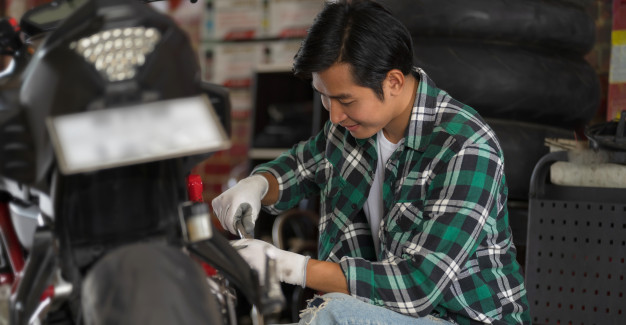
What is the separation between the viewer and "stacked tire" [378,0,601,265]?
1686mm

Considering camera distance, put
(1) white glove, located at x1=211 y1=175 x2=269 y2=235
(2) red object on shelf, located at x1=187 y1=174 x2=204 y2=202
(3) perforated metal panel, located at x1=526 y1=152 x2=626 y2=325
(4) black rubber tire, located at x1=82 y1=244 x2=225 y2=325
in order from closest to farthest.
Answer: (4) black rubber tire, located at x1=82 y1=244 x2=225 y2=325
(2) red object on shelf, located at x1=187 y1=174 x2=204 y2=202
(1) white glove, located at x1=211 y1=175 x2=269 y2=235
(3) perforated metal panel, located at x1=526 y1=152 x2=626 y2=325

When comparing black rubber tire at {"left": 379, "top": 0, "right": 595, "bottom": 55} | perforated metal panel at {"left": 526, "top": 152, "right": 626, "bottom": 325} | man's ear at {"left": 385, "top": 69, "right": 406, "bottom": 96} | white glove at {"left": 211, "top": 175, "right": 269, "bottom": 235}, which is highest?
black rubber tire at {"left": 379, "top": 0, "right": 595, "bottom": 55}

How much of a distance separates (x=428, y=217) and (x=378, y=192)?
21 cm

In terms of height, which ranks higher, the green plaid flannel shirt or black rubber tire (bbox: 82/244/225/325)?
black rubber tire (bbox: 82/244/225/325)

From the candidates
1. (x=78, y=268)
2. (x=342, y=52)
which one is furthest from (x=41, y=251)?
(x=342, y=52)

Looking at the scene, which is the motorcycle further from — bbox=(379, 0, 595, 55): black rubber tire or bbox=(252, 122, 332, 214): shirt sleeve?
bbox=(379, 0, 595, 55): black rubber tire

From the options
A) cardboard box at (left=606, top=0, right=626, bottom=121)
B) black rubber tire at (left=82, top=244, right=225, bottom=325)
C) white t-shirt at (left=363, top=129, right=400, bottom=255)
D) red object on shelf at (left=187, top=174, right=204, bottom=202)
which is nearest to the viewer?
black rubber tire at (left=82, top=244, right=225, bottom=325)

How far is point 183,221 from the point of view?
0.63 m

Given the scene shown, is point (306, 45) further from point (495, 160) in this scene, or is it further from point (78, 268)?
point (78, 268)

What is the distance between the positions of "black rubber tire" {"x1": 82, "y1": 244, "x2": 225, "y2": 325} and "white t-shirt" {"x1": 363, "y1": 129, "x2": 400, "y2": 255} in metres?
0.74

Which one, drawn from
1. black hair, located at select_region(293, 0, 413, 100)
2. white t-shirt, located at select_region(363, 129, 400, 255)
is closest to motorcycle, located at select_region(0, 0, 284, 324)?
black hair, located at select_region(293, 0, 413, 100)

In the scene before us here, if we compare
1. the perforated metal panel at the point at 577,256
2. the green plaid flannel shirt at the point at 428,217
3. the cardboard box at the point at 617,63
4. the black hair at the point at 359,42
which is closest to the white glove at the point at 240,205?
the green plaid flannel shirt at the point at 428,217

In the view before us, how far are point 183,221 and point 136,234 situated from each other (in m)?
0.05

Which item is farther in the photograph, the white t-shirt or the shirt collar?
the white t-shirt
